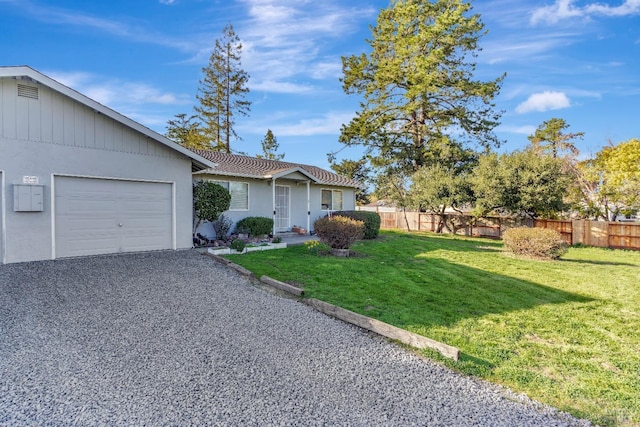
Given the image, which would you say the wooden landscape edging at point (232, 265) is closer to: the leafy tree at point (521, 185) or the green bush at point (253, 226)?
the green bush at point (253, 226)

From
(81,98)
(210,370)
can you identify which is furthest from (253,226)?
(210,370)

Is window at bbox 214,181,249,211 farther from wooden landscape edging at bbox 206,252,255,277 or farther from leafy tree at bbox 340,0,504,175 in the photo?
leafy tree at bbox 340,0,504,175

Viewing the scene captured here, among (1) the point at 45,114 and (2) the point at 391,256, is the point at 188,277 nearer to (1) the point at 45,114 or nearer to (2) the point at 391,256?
(1) the point at 45,114

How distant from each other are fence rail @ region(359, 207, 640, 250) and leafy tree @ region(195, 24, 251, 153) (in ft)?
55.5

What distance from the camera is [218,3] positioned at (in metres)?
12.2

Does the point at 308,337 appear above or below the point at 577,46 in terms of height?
below

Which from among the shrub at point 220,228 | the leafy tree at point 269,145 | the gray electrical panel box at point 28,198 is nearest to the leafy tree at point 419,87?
the leafy tree at point 269,145

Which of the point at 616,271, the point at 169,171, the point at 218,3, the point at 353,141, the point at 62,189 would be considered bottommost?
the point at 616,271

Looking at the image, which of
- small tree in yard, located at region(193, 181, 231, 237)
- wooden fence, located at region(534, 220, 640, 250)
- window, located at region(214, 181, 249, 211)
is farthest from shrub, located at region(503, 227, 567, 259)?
small tree in yard, located at region(193, 181, 231, 237)

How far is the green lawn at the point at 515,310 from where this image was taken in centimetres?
366

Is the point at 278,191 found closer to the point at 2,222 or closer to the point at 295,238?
the point at 295,238

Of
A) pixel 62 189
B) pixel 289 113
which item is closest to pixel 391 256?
pixel 62 189

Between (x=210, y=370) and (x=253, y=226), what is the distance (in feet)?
32.8

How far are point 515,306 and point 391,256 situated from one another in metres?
4.86
